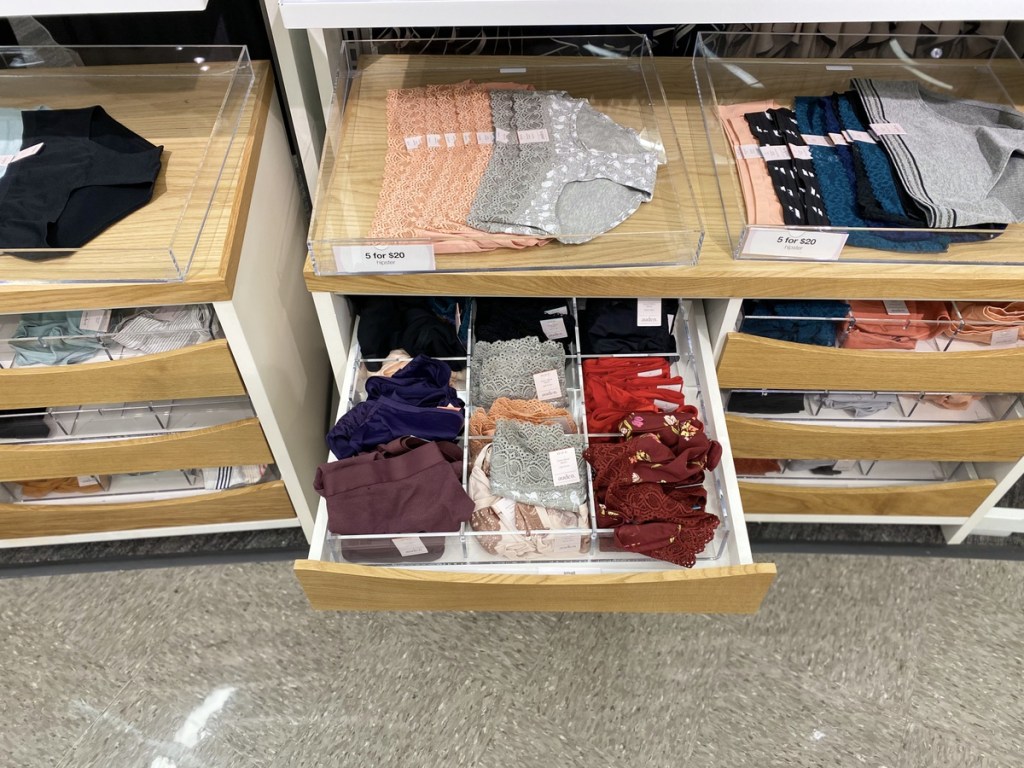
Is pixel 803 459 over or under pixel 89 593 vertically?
over

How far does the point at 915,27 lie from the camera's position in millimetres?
1559

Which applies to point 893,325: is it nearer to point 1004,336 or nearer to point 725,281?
point 1004,336

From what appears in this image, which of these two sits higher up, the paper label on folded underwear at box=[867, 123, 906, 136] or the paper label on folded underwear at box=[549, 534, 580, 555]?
the paper label on folded underwear at box=[867, 123, 906, 136]

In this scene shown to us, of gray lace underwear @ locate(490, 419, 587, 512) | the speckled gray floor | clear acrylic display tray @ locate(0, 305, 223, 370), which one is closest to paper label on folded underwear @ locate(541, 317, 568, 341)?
gray lace underwear @ locate(490, 419, 587, 512)

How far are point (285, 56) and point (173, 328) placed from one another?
1.63ft

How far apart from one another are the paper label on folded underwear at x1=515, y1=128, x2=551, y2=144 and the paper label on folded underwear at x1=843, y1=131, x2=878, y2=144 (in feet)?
1.69

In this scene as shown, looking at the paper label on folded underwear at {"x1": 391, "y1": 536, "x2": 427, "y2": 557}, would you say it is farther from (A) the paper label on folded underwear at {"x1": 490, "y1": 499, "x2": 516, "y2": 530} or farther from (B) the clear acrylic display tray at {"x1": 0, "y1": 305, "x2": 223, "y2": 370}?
(B) the clear acrylic display tray at {"x1": 0, "y1": 305, "x2": 223, "y2": 370}

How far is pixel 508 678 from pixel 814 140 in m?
1.22

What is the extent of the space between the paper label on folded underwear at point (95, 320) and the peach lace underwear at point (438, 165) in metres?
0.47

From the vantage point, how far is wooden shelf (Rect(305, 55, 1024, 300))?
1.25 meters

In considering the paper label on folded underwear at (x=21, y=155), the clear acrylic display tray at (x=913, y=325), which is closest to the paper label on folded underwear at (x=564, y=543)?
the clear acrylic display tray at (x=913, y=325)

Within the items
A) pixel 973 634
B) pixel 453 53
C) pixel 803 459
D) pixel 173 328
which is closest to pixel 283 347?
pixel 173 328

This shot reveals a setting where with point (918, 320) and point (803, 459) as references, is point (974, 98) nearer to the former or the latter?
point (918, 320)

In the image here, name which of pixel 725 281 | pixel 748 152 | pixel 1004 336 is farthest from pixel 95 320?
pixel 1004 336
